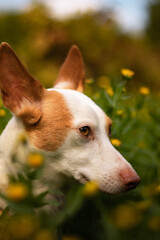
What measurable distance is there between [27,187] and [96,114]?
949 millimetres

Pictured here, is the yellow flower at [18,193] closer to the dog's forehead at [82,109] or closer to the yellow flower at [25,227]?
the yellow flower at [25,227]

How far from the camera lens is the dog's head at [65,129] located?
73.6 inches

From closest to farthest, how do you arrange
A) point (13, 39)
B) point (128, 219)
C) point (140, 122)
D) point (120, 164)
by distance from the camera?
point (128, 219)
point (120, 164)
point (140, 122)
point (13, 39)

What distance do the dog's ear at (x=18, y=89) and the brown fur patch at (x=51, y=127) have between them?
0.05 meters

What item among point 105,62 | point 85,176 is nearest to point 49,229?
point 85,176

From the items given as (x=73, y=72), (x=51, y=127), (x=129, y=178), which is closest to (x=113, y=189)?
(x=129, y=178)

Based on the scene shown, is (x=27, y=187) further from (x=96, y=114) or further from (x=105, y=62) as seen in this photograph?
(x=105, y=62)

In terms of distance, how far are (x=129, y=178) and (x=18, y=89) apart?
2.82 ft

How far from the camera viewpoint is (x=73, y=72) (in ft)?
8.88

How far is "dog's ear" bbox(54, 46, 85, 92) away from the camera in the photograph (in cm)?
269

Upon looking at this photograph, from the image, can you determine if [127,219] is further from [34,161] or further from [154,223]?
[34,161]

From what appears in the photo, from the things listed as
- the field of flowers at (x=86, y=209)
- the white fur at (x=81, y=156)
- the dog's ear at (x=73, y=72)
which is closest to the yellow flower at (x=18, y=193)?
the field of flowers at (x=86, y=209)

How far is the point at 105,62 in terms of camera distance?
33.6ft

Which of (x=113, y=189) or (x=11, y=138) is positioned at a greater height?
(x=11, y=138)
